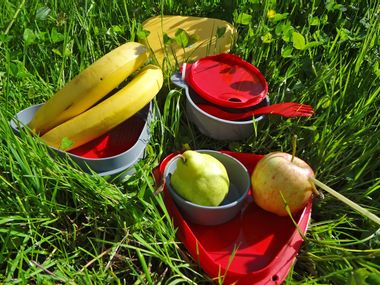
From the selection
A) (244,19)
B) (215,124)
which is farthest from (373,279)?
(244,19)

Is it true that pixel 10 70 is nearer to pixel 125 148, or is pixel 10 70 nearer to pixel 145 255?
pixel 125 148

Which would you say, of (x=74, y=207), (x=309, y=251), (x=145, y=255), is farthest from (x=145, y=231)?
(x=309, y=251)

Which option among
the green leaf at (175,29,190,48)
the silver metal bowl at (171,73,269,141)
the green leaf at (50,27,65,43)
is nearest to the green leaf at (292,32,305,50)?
the silver metal bowl at (171,73,269,141)

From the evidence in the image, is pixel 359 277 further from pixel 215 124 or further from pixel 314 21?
pixel 314 21

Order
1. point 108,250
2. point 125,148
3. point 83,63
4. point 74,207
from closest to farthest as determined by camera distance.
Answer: point 108,250
point 74,207
point 125,148
point 83,63

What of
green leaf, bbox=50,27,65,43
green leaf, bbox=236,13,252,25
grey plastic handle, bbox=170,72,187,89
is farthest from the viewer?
green leaf, bbox=236,13,252,25

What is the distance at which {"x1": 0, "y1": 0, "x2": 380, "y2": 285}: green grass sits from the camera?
1451mm

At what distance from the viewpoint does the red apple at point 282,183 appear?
1504 millimetres

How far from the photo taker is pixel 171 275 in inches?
57.9

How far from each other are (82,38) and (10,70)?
1.35 ft

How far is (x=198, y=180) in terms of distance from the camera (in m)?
1.49

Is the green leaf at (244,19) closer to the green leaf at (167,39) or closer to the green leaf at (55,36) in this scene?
the green leaf at (167,39)

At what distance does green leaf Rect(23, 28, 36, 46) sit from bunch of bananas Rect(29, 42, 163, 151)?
15.2 inches

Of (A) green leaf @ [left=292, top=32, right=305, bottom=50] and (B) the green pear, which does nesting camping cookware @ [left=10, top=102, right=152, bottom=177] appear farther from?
(A) green leaf @ [left=292, top=32, right=305, bottom=50]
